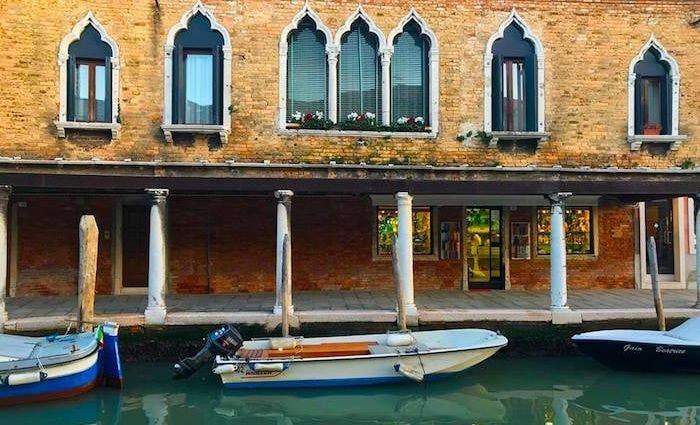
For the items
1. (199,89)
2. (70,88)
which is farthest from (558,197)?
(70,88)

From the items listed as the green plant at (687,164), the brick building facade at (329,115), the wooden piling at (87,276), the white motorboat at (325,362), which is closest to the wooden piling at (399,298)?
the white motorboat at (325,362)

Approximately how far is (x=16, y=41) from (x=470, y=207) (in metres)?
8.48

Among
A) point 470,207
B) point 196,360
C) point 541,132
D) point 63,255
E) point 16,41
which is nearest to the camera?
point 196,360

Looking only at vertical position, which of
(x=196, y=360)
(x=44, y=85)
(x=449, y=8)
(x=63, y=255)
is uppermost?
(x=449, y=8)

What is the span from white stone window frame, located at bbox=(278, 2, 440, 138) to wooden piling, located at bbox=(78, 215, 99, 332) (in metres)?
3.19

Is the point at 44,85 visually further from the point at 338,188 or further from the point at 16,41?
the point at 338,188

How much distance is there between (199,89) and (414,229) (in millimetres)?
5091

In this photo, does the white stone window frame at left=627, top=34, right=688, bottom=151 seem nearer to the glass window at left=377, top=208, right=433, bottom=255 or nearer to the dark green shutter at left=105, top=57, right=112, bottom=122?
the glass window at left=377, top=208, right=433, bottom=255

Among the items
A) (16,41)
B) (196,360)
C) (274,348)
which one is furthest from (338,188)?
(16,41)

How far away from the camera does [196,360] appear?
817 cm

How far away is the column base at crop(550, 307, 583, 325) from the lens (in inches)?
384

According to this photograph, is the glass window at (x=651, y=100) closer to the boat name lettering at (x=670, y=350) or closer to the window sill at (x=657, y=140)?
the window sill at (x=657, y=140)

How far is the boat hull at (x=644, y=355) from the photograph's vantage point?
8.71 m

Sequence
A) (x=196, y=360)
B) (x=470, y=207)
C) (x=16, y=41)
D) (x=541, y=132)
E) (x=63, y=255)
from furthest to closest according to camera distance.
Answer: (x=470, y=207) < (x=63, y=255) < (x=541, y=132) < (x=16, y=41) < (x=196, y=360)
